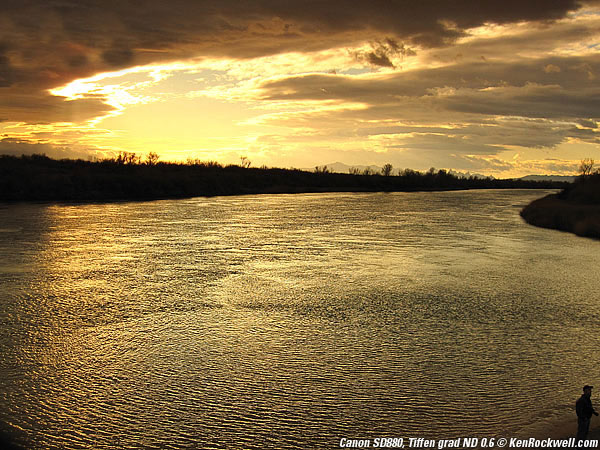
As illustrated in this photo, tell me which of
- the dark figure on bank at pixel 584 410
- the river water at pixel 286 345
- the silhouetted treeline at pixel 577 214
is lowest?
the river water at pixel 286 345

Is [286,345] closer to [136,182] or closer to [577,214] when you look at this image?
[577,214]

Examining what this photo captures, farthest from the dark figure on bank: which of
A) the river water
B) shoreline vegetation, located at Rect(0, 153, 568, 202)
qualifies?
shoreline vegetation, located at Rect(0, 153, 568, 202)

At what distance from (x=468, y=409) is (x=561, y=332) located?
5327mm

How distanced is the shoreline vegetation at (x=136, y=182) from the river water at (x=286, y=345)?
41.6m

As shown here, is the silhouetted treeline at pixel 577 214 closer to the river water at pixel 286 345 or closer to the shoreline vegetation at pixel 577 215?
the shoreline vegetation at pixel 577 215

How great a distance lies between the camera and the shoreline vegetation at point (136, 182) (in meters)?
62.2

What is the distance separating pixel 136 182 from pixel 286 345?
65.8 metres

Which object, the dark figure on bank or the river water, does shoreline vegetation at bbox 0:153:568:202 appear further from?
the dark figure on bank

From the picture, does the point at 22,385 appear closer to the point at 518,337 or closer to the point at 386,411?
the point at 386,411

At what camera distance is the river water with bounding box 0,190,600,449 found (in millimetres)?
8008

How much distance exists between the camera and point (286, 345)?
37.6ft

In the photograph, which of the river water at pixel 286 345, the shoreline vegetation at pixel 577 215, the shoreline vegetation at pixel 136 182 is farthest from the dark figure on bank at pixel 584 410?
the shoreline vegetation at pixel 136 182

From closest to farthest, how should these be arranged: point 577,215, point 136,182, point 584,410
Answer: point 584,410, point 577,215, point 136,182

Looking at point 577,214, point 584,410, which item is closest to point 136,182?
point 577,214
